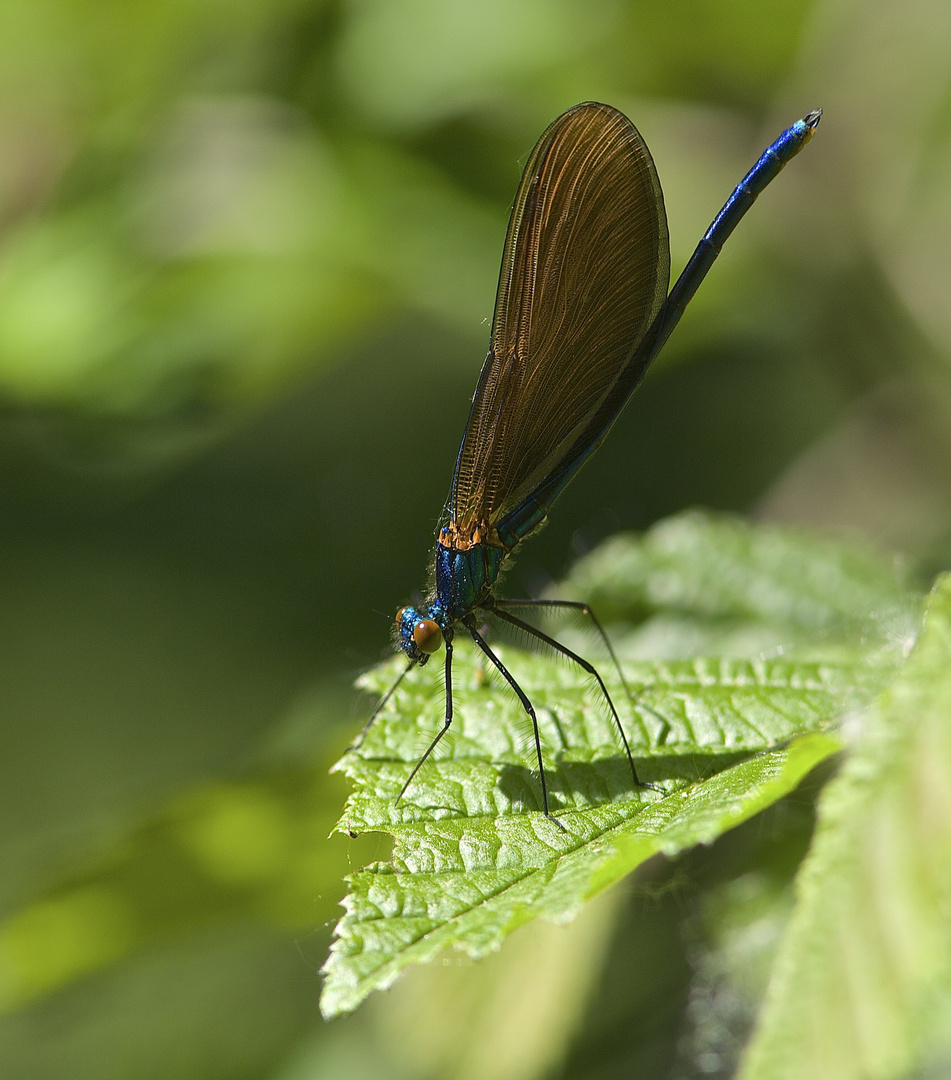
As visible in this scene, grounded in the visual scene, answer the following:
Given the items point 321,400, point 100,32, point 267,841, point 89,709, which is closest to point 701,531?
point 267,841

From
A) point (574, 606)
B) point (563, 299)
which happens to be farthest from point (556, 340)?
point (574, 606)

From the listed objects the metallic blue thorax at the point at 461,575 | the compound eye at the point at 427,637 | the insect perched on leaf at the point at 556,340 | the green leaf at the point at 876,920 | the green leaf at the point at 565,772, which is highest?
the insect perched on leaf at the point at 556,340

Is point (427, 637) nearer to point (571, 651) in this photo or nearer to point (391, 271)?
point (571, 651)

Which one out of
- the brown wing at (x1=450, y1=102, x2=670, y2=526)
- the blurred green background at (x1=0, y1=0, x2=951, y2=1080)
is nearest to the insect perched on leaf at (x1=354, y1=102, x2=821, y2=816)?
the brown wing at (x1=450, y1=102, x2=670, y2=526)

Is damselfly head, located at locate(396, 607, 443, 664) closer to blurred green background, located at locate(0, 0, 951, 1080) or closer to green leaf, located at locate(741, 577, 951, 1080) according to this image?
blurred green background, located at locate(0, 0, 951, 1080)

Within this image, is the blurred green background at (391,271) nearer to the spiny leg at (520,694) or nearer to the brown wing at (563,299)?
the spiny leg at (520,694)

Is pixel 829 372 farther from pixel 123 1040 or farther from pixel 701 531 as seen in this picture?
pixel 123 1040

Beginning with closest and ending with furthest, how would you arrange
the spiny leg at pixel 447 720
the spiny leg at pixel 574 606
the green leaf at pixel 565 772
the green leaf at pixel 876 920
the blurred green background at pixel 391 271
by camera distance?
the green leaf at pixel 876 920 < the green leaf at pixel 565 772 < the spiny leg at pixel 447 720 < the spiny leg at pixel 574 606 < the blurred green background at pixel 391 271

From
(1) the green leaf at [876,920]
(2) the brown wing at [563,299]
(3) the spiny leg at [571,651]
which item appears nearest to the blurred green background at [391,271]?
(3) the spiny leg at [571,651]
